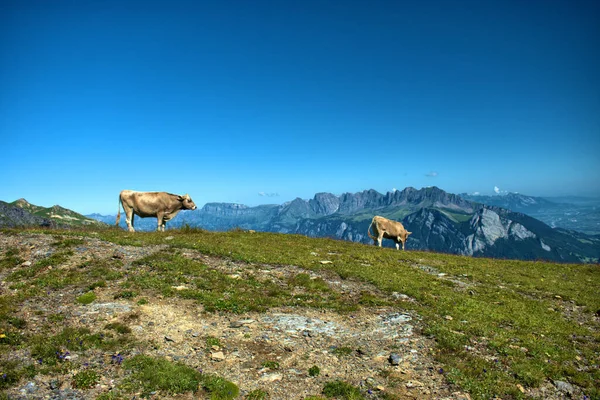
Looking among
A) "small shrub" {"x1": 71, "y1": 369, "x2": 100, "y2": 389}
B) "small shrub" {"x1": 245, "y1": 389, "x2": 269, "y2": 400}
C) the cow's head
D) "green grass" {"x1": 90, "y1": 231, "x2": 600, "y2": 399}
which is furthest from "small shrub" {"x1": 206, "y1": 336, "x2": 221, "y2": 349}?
the cow's head

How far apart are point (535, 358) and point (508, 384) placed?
89.9 inches

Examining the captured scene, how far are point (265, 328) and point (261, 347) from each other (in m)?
1.13

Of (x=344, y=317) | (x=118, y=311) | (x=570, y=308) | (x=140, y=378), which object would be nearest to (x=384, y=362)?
(x=344, y=317)

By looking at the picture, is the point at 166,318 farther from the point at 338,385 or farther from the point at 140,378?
the point at 338,385

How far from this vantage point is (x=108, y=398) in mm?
7293

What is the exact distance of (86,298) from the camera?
12.0m

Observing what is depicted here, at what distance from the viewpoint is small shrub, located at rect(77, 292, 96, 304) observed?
11805 mm

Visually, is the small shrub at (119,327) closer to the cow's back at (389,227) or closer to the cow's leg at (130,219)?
the cow's leg at (130,219)

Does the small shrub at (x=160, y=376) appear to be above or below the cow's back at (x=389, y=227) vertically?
below

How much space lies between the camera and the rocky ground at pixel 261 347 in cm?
828

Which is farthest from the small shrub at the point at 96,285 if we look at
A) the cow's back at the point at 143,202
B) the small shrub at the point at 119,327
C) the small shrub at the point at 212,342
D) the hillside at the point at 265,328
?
the cow's back at the point at 143,202

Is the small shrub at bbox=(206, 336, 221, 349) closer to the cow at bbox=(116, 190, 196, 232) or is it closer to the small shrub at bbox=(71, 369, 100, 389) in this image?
the small shrub at bbox=(71, 369, 100, 389)

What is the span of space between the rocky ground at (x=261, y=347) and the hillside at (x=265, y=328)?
1.7 inches

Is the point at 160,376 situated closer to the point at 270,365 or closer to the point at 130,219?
the point at 270,365
